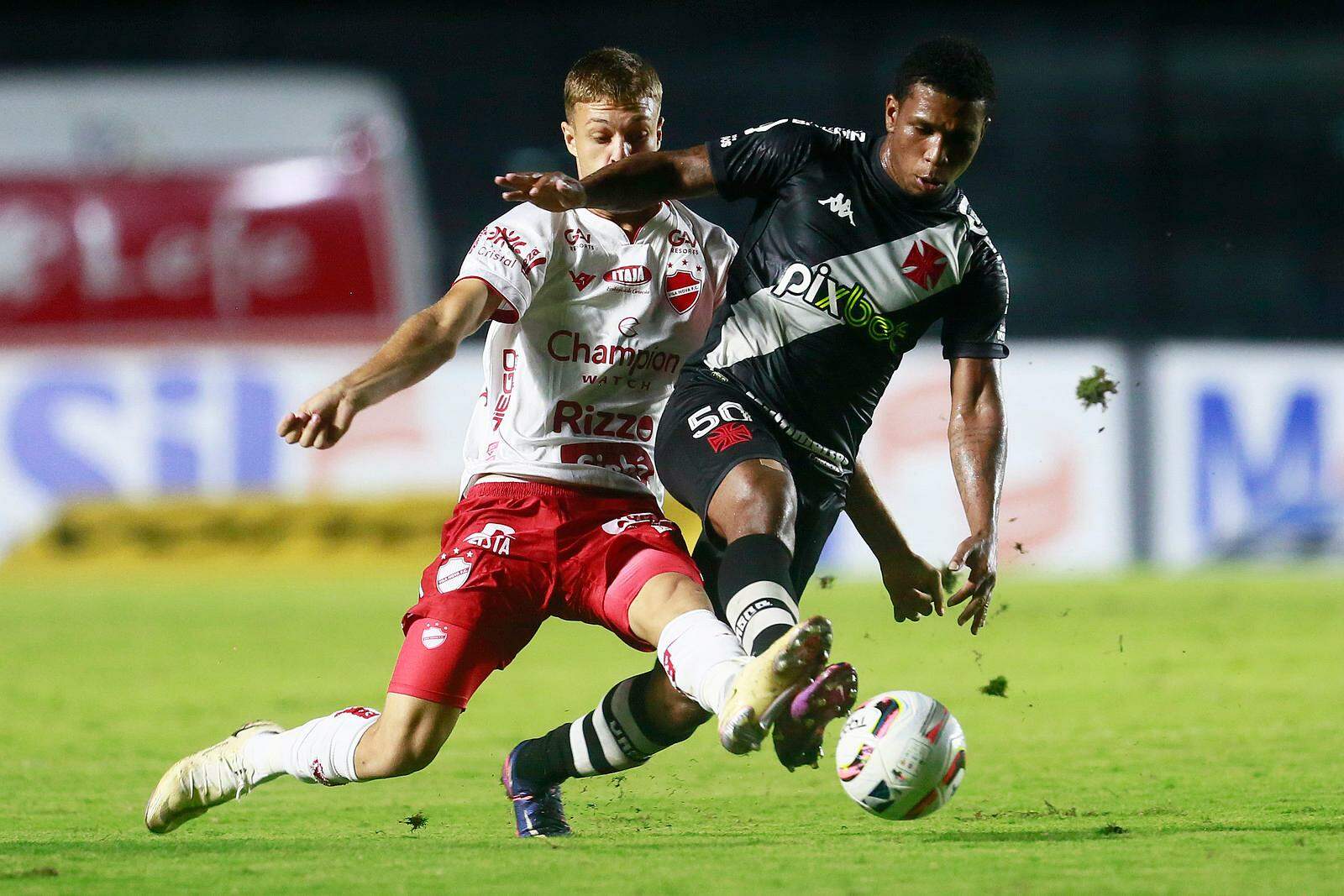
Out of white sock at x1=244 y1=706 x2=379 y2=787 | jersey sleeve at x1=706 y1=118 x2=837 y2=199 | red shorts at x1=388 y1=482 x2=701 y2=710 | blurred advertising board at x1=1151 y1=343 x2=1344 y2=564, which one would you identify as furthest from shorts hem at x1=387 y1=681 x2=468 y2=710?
blurred advertising board at x1=1151 y1=343 x2=1344 y2=564

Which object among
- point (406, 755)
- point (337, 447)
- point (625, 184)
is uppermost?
point (625, 184)

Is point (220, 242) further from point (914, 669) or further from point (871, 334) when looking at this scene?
point (871, 334)

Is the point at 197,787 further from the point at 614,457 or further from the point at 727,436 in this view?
the point at 727,436

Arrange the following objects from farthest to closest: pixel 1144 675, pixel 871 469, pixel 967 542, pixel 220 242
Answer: pixel 220 242 → pixel 871 469 → pixel 1144 675 → pixel 967 542

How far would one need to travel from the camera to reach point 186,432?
1589 centimetres

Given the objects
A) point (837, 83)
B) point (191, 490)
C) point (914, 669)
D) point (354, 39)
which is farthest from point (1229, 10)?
point (914, 669)

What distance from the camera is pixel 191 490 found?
15984mm

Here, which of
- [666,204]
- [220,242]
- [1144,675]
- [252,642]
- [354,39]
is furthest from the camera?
[354,39]

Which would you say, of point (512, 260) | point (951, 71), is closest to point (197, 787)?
point (512, 260)

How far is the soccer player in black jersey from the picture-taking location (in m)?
4.83

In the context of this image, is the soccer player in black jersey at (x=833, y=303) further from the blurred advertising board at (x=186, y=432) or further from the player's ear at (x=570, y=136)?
the blurred advertising board at (x=186, y=432)

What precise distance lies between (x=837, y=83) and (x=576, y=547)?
2329 cm

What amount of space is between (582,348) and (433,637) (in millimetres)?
889

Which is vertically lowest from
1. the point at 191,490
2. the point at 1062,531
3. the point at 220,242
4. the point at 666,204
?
the point at 1062,531
